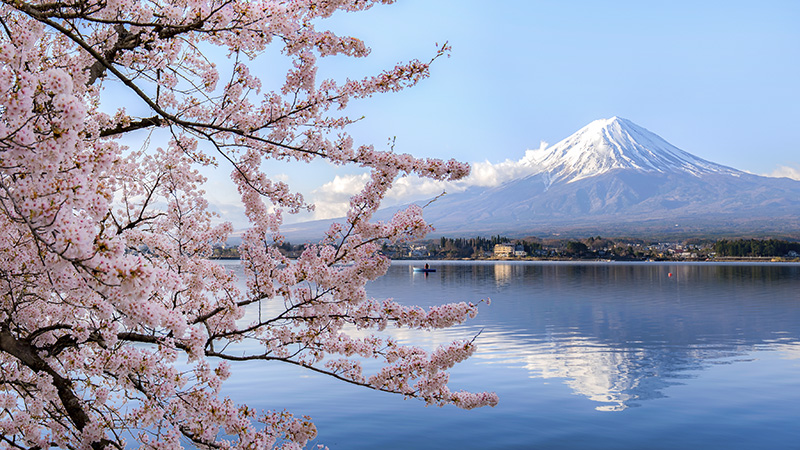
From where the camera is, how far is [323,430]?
1484 centimetres

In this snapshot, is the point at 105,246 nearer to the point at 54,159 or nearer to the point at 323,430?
the point at 54,159

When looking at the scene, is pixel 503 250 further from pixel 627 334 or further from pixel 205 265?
pixel 205 265

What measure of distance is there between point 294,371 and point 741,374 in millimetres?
15232

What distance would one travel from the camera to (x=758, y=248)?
536ft

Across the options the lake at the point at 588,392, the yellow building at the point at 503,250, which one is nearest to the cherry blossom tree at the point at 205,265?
the lake at the point at 588,392

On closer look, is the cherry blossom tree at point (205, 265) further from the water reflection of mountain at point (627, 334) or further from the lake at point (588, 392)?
the water reflection of mountain at point (627, 334)

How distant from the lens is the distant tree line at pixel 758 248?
160 meters

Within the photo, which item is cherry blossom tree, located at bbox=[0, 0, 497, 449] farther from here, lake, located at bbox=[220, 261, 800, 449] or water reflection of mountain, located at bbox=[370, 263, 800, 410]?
water reflection of mountain, located at bbox=[370, 263, 800, 410]

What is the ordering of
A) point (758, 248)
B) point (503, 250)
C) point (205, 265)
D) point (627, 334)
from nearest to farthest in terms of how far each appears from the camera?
1. point (205, 265)
2. point (627, 334)
3. point (758, 248)
4. point (503, 250)

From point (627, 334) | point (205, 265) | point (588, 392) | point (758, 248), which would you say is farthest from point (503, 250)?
point (205, 265)

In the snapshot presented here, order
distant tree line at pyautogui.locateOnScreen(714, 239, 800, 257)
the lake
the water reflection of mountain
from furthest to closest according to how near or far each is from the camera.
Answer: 1. distant tree line at pyautogui.locateOnScreen(714, 239, 800, 257)
2. the water reflection of mountain
3. the lake

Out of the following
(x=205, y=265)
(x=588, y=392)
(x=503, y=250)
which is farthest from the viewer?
(x=503, y=250)

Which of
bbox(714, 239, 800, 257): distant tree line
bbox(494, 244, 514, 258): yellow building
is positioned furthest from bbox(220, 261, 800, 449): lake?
bbox(494, 244, 514, 258): yellow building

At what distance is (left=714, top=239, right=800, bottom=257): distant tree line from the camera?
526ft
